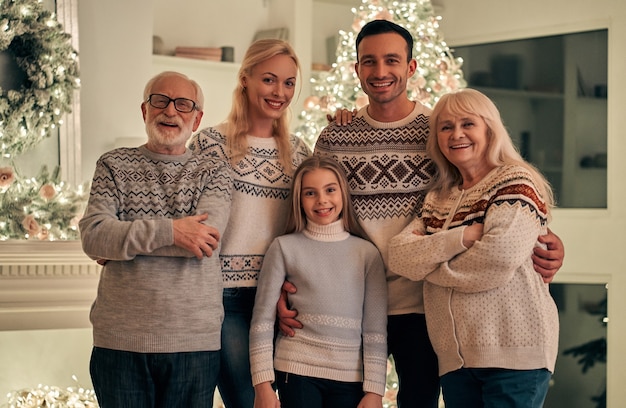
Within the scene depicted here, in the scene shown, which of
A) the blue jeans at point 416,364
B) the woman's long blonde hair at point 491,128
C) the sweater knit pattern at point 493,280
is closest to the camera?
the sweater knit pattern at point 493,280

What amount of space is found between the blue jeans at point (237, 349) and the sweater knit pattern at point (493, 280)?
508mm

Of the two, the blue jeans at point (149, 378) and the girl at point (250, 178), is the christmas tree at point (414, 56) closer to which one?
the girl at point (250, 178)

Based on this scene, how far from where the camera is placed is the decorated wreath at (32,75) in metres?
3.78

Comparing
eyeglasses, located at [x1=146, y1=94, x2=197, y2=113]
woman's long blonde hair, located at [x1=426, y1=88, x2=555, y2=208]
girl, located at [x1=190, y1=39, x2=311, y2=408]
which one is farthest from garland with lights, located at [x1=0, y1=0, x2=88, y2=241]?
woman's long blonde hair, located at [x1=426, y1=88, x2=555, y2=208]

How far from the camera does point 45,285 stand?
385 cm

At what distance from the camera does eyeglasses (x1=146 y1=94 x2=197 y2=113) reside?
7.34ft

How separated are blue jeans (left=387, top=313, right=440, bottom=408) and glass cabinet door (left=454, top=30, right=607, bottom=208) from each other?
2.64 metres

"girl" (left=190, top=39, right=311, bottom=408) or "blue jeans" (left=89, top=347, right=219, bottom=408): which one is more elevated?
"girl" (left=190, top=39, right=311, bottom=408)

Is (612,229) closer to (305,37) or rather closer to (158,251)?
(305,37)

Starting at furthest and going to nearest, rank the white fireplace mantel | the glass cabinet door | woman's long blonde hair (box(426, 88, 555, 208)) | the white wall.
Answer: the glass cabinet door < the white wall < the white fireplace mantel < woman's long blonde hair (box(426, 88, 555, 208))

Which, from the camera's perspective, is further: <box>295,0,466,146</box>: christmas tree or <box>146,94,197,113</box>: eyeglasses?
<box>295,0,466,146</box>: christmas tree

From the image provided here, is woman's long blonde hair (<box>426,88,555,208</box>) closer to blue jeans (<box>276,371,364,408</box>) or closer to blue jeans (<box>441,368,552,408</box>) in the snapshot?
blue jeans (<box>441,368,552,408</box>)

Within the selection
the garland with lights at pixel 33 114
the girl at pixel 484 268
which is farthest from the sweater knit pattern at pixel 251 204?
the garland with lights at pixel 33 114

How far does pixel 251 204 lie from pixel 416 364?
0.66 metres
